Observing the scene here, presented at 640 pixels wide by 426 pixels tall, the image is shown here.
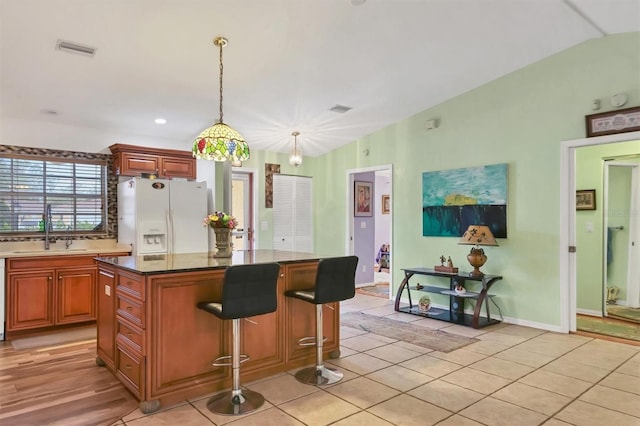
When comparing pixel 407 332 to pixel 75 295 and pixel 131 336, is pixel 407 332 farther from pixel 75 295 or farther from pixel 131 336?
pixel 75 295

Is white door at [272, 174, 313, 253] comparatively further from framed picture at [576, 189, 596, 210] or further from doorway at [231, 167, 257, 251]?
framed picture at [576, 189, 596, 210]

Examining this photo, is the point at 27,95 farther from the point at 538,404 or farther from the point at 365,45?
the point at 538,404

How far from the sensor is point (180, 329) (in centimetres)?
279

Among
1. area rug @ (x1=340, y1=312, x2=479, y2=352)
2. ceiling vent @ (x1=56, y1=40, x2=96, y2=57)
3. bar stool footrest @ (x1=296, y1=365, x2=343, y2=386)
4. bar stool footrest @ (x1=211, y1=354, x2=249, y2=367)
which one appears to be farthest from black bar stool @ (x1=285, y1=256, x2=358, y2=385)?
ceiling vent @ (x1=56, y1=40, x2=96, y2=57)

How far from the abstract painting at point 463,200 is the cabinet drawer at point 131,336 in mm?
4002

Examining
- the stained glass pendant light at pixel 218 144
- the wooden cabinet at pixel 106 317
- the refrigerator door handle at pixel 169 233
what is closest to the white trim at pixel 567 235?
the stained glass pendant light at pixel 218 144

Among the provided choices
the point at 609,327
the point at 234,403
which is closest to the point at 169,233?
the point at 234,403

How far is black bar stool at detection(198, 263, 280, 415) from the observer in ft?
8.47

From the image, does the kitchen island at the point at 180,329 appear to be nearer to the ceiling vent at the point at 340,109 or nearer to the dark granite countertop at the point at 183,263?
the dark granite countertop at the point at 183,263

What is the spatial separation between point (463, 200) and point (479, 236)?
706mm

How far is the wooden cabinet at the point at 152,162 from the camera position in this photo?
5203 mm

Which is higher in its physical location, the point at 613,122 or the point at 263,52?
the point at 263,52

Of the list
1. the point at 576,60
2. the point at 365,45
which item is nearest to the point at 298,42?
the point at 365,45

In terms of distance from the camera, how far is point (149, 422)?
2.50 metres
